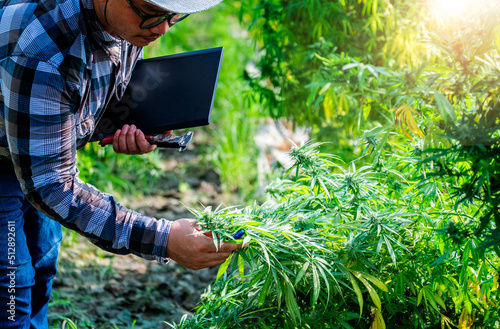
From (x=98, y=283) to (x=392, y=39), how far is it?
6.64ft

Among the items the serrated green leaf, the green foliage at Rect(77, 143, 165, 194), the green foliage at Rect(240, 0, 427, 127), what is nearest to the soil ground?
the green foliage at Rect(77, 143, 165, 194)

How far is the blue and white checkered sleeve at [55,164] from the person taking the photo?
1.38 metres

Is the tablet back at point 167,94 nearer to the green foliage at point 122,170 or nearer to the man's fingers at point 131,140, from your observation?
the man's fingers at point 131,140

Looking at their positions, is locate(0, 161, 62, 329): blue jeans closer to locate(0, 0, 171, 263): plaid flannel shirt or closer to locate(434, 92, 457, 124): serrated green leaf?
locate(0, 0, 171, 263): plaid flannel shirt

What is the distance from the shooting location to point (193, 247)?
142 centimetres

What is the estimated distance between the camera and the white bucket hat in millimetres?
1401

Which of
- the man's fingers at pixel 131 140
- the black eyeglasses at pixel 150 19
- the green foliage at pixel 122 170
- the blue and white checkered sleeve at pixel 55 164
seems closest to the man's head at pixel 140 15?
the black eyeglasses at pixel 150 19

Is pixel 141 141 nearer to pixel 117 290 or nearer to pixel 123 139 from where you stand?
pixel 123 139

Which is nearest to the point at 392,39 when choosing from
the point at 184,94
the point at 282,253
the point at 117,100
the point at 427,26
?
the point at 427,26

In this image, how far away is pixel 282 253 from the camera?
55.1 inches

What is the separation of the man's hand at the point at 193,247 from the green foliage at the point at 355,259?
45mm

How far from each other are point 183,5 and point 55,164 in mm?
578

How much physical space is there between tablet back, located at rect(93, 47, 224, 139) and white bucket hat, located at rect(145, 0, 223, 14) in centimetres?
35

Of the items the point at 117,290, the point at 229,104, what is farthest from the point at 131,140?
the point at 229,104
